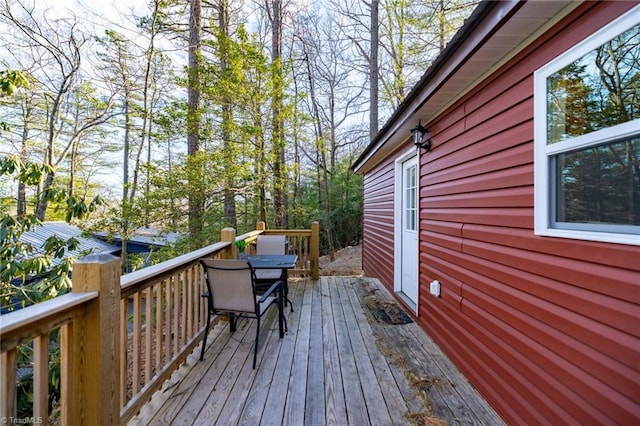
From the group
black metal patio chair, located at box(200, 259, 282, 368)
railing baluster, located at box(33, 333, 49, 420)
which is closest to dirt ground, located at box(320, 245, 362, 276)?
black metal patio chair, located at box(200, 259, 282, 368)

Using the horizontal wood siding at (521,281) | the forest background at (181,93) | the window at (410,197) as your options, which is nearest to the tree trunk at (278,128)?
the forest background at (181,93)

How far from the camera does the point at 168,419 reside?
1.86 metres

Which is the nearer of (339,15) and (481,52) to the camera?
(481,52)

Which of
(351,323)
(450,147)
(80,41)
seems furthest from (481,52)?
(80,41)

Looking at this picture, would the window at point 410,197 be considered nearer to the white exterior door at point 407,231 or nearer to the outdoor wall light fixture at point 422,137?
the white exterior door at point 407,231

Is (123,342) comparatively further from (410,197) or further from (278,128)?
(278,128)

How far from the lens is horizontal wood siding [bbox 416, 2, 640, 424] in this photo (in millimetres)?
1281

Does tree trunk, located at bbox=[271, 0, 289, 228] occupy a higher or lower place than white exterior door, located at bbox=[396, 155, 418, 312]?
higher

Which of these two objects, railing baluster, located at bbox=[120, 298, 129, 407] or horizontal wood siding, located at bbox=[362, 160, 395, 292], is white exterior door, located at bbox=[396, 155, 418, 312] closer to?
horizontal wood siding, located at bbox=[362, 160, 395, 292]

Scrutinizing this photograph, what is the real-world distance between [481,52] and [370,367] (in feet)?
8.26

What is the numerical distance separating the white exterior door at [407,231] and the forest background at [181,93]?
12.5 feet

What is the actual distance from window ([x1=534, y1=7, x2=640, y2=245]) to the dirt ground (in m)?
6.66

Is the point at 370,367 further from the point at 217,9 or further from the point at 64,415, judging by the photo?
the point at 217,9

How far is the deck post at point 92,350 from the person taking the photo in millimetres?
1361
